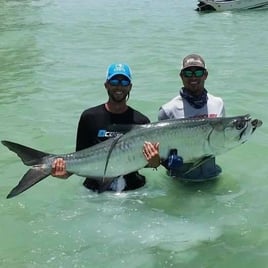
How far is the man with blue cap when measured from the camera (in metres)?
5.68

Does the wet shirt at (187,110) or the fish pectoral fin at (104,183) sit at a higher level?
the wet shirt at (187,110)

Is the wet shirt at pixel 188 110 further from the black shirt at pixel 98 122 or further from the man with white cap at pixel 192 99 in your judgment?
the black shirt at pixel 98 122

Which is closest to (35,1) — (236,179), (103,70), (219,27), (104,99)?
(219,27)

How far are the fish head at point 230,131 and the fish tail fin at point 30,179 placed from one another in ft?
5.49

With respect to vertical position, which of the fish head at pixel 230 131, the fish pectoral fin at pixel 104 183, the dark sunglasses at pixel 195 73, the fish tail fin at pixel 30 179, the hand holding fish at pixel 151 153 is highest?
the dark sunglasses at pixel 195 73

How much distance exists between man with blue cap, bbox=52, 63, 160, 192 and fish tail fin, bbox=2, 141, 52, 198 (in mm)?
124

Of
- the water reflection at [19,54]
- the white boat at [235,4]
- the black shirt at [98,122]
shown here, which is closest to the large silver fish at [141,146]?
the black shirt at [98,122]

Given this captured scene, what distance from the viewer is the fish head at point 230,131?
226 inches

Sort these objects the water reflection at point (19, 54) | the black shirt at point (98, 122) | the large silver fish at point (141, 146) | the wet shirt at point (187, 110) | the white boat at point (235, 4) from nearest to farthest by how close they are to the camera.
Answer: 1. the large silver fish at point (141, 146)
2. the black shirt at point (98, 122)
3. the wet shirt at point (187, 110)
4. the water reflection at point (19, 54)
5. the white boat at point (235, 4)

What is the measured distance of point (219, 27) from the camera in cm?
2636

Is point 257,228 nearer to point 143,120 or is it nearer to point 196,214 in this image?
point 196,214

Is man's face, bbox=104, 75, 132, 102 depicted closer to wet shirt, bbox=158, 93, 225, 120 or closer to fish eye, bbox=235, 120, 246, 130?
wet shirt, bbox=158, 93, 225, 120

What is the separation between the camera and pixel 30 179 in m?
5.57

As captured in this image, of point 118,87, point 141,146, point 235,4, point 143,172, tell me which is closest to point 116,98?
point 118,87
